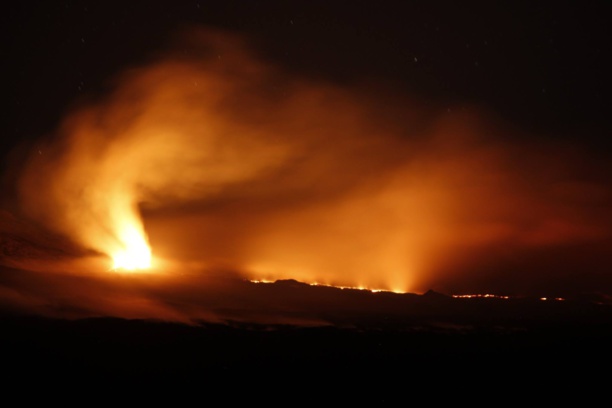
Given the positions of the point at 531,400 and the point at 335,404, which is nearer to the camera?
the point at 335,404

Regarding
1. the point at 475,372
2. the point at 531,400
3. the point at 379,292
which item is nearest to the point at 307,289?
the point at 379,292

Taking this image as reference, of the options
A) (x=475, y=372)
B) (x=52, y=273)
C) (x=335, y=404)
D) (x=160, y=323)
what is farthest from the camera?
(x=52, y=273)

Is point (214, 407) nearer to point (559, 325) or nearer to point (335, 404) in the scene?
point (335, 404)

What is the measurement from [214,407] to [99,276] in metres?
22.6

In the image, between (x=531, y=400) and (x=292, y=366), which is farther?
(x=292, y=366)

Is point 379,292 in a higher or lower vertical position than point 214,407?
higher

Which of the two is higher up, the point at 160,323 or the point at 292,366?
the point at 160,323

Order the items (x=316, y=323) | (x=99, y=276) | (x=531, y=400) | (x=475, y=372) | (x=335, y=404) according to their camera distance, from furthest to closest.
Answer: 1. (x=99, y=276)
2. (x=316, y=323)
3. (x=475, y=372)
4. (x=531, y=400)
5. (x=335, y=404)

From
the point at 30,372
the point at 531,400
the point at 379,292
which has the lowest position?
the point at 531,400

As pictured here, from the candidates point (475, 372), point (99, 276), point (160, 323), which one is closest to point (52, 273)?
point (99, 276)

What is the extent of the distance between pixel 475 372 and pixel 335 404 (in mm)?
8097

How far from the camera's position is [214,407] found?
14.1 metres

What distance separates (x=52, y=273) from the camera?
3158 cm

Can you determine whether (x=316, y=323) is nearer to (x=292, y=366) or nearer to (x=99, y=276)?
(x=292, y=366)
